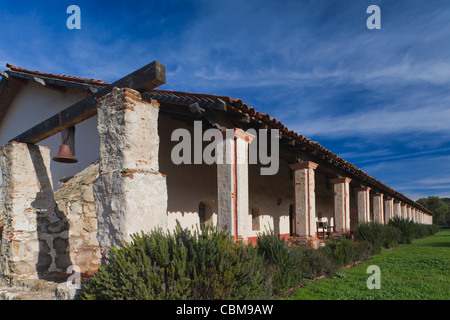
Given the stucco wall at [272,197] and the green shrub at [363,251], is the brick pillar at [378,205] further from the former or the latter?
the green shrub at [363,251]

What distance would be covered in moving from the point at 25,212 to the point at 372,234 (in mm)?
9725

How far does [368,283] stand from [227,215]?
2.68 meters

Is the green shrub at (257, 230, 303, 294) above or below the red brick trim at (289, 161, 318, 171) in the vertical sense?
below

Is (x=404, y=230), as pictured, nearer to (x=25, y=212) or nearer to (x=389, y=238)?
(x=389, y=238)

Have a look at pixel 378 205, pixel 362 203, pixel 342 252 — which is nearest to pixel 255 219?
pixel 342 252

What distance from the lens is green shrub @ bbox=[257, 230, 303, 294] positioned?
4730mm

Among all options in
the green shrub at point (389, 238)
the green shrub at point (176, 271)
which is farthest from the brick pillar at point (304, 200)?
the green shrub at point (176, 271)

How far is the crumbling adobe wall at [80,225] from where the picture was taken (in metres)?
6.06

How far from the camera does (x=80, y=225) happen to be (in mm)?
6250

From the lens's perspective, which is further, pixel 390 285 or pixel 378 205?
pixel 378 205

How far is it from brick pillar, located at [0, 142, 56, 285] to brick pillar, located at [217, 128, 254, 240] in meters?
3.28

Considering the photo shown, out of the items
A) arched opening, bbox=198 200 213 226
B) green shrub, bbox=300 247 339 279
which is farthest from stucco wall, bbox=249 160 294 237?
green shrub, bbox=300 247 339 279

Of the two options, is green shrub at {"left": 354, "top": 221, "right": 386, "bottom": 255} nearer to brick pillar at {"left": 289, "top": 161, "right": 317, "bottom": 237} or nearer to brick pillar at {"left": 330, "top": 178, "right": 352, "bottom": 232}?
brick pillar at {"left": 330, "top": 178, "right": 352, "bottom": 232}

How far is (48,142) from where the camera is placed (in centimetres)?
1019
